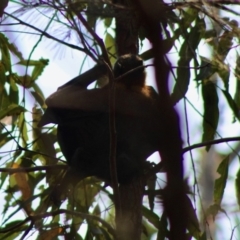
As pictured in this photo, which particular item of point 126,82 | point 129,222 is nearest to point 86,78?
point 126,82

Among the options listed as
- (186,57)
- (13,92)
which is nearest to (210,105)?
(186,57)

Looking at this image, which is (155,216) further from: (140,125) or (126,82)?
(126,82)

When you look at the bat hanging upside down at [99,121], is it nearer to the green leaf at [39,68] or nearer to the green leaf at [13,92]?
the green leaf at [39,68]

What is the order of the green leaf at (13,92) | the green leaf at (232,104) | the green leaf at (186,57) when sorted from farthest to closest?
the green leaf at (13,92)
the green leaf at (232,104)
the green leaf at (186,57)

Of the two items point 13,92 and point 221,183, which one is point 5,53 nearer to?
point 13,92

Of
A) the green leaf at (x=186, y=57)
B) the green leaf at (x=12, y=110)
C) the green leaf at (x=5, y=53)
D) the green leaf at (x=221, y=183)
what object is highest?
the green leaf at (x=5, y=53)

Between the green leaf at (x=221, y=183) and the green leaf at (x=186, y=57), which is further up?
the green leaf at (x=186, y=57)

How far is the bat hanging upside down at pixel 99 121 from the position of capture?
3100 mm

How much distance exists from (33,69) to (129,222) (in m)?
1.47

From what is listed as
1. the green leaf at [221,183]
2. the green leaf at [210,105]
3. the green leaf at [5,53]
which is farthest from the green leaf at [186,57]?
the green leaf at [5,53]

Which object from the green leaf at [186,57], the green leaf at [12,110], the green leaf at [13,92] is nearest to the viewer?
the green leaf at [186,57]

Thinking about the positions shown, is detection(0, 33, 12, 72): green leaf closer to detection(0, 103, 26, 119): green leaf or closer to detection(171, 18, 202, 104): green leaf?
detection(0, 103, 26, 119): green leaf

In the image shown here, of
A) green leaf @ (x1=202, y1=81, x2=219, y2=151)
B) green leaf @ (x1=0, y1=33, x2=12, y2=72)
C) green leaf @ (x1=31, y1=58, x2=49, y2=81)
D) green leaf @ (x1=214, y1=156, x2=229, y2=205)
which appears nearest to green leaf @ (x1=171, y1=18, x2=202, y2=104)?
green leaf @ (x1=202, y1=81, x2=219, y2=151)

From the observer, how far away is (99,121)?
3238 millimetres
